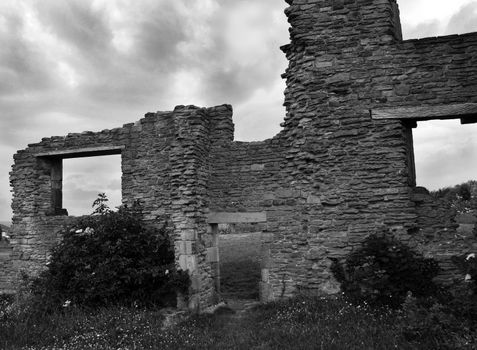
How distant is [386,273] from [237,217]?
11.2ft

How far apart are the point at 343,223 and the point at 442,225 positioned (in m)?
1.88

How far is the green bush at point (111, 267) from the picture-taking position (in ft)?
30.0

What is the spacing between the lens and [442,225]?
8.59 m

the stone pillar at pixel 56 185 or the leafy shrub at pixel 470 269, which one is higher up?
the stone pillar at pixel 56 185

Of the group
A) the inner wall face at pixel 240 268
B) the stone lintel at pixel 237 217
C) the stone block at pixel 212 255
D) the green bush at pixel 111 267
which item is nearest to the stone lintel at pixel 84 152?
the green bush at pixel 111 267

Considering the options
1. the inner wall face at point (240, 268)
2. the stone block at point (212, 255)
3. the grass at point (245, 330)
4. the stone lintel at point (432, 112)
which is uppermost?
the stone lintel at point (432, 112)

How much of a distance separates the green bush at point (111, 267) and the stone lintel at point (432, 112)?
17.3 feet

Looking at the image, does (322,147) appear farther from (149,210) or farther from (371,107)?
(149,210)

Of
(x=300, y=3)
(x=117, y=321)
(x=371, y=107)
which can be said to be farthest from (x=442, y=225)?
(x=117, y=321)

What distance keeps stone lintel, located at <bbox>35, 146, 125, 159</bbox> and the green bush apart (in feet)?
6.69

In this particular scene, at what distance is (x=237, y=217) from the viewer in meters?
9.95

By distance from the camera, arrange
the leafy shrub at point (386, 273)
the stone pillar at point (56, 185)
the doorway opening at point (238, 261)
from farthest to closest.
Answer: the stone pillar at point (56, 185) → the doorway opening at point (238, 261) → the leafy shrub at point (386, 273)

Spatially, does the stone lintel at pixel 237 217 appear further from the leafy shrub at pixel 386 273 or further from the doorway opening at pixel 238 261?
the leafy shrub at pixel 386 273

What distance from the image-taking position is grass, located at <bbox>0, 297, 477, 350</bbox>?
630 centimetres
